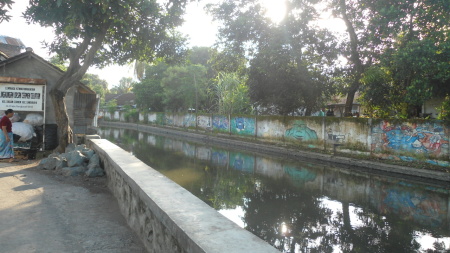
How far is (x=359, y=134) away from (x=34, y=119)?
13.1 meters

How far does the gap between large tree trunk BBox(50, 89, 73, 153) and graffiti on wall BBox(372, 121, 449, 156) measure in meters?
12.3

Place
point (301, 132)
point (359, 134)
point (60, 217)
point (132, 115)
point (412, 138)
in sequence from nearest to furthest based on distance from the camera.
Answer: point (60, 217) < point (412, 138) < point (359, 134) < point (301, 132) < point (132, 115)

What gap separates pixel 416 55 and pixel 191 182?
9265 millimetres

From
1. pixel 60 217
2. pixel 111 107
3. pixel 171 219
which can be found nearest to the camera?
pixel 171 219

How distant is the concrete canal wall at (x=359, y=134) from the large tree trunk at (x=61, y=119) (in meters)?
12.0

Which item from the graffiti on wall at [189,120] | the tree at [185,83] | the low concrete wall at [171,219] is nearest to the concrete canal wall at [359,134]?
the graffiti on wall at [189,120]

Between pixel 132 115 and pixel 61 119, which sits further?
pixel 132 115

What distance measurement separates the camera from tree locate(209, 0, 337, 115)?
1772 cm

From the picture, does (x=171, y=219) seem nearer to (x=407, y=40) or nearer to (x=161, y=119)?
(x=407, y=40)

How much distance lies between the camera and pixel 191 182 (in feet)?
31.9

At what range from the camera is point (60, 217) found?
4402 millimetres

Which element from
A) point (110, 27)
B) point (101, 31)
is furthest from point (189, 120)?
point (101, 31)

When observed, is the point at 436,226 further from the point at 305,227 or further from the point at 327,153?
the point at 327,153

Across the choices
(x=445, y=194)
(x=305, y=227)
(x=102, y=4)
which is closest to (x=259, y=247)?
(x=305, y=227)
